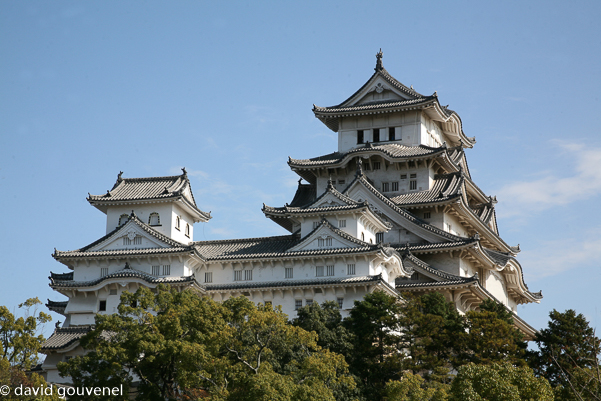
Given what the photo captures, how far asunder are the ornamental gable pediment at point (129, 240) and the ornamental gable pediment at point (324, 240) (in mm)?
8107

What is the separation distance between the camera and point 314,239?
56.9 m

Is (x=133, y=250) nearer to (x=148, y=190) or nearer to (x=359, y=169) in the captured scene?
(x=148, y=190)

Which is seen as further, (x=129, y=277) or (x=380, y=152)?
(x=380, y=152)

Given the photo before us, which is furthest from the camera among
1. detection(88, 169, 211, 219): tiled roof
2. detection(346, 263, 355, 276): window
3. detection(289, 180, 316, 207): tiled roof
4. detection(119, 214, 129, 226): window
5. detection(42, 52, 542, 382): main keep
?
→ detection(289, 180, 316, 207): tiled roof

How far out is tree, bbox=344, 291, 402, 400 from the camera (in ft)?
153

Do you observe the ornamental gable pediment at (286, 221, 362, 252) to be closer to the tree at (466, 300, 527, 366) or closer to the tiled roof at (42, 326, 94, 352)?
the tree at (466, 300, 527, 366)

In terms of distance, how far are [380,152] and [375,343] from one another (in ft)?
62.6

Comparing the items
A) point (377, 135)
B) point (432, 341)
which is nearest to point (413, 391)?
point (432, 341)

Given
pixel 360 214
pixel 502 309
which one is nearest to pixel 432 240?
pixel 360 214

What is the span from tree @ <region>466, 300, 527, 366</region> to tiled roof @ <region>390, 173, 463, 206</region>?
16008 mm

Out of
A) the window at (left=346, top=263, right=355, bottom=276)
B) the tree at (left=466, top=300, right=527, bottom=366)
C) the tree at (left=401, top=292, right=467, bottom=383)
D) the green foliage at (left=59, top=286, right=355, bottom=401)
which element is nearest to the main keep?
the window at (left=346, top=263, right=355, bottom=276)

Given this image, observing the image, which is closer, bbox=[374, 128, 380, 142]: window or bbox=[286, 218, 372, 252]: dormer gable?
bbox=[286, 218, 372, 252]: dormer gable

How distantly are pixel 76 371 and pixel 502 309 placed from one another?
22.5 m

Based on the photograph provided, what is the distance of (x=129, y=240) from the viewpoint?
58219mm
